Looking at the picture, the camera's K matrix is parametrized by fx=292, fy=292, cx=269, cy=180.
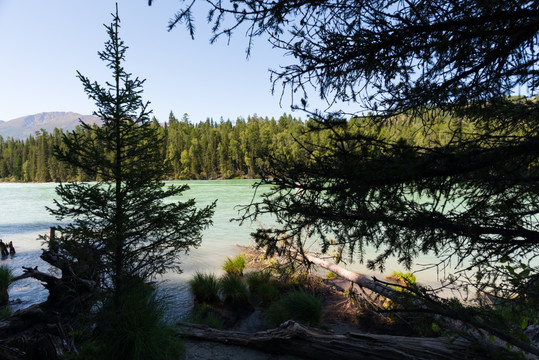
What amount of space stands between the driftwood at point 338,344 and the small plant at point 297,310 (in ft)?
5.79

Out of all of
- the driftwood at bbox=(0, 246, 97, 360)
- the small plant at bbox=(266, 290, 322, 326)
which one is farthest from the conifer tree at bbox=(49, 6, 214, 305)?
the small plant at bbox=(266, 290, 322, 326)

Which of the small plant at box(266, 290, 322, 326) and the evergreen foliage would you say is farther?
the small plant at box(266, 290, 322, 326)

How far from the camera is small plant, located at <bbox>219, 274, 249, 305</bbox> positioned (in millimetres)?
7508

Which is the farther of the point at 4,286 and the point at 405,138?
the point at 4,286

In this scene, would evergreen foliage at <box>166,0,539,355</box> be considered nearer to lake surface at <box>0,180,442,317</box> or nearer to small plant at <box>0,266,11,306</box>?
lake surface at <box>0,180,442,317</box>

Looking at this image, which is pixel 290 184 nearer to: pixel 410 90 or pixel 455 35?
pixel 410 90

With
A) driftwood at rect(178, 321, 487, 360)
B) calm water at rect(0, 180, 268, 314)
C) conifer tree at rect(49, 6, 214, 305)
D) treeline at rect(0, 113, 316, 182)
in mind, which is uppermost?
treeline at rect(0, 113, 316, 182)

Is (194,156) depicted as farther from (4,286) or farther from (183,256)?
(4,286)

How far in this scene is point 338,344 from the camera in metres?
3.89

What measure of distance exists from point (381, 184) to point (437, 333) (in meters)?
5.28

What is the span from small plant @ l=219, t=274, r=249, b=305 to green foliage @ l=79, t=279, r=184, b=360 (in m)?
3.34

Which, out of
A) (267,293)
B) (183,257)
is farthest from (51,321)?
(183,257)

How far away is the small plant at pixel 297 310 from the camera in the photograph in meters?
6.09

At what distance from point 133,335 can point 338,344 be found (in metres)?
2.66
